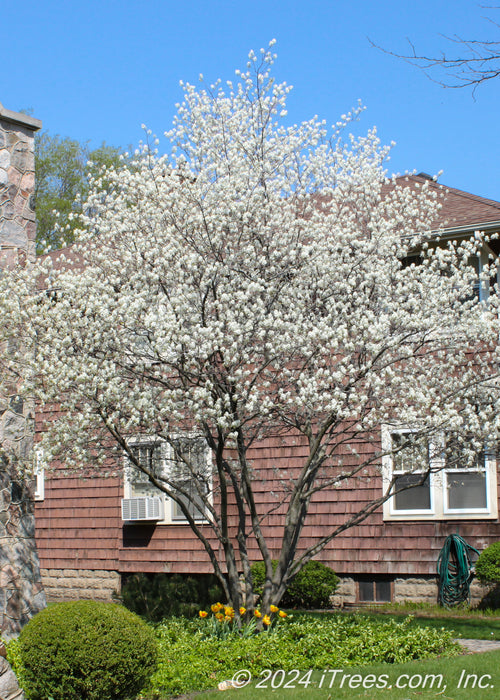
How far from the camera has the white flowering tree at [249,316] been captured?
7.66m

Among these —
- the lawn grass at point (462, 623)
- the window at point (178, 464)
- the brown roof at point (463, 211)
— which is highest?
the brown roof at point (463, 211)

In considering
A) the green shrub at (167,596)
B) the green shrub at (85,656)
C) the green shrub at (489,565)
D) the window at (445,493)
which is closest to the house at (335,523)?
the window at (445,493)

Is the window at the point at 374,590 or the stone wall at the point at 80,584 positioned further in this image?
the stone wall at the point at 80,584

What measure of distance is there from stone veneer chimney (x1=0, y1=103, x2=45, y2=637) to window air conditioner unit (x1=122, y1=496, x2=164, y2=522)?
16.2ft

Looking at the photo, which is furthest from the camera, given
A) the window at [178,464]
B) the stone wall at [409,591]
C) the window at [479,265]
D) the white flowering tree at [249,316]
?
the window at [479,265]

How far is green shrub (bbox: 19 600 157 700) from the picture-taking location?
5707 millimetres

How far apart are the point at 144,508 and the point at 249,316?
7.01 metres

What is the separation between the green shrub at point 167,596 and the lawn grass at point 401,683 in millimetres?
3887

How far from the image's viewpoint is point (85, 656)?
5691 mm

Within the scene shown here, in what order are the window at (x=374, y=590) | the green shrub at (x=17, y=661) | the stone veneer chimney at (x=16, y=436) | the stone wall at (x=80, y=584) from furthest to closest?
1. the stone wall at (x=80, y=584)
2. the window at (x=374, y=590)
3. the stone veneer chimney at (x=16, y=436)
4. the green shrub at (x=17, y=661)

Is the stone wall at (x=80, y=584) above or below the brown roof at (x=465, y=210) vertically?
below

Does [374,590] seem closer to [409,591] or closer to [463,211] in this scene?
[409,591]

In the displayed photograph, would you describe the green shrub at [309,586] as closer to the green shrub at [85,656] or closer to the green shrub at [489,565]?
the green shrub at [489,565]

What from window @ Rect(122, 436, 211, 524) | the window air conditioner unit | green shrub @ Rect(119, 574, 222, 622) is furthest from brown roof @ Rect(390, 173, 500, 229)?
the window air conditioner unit
